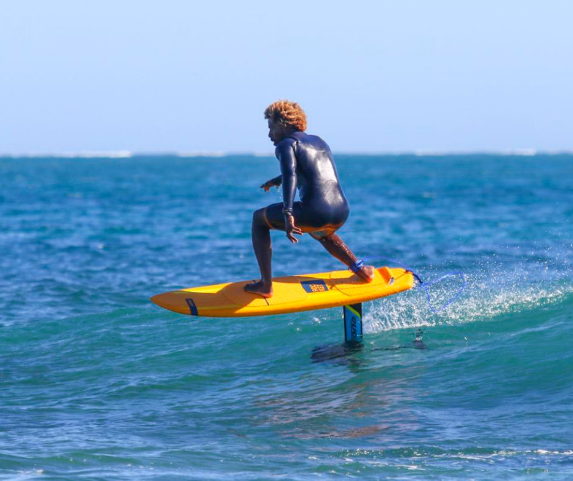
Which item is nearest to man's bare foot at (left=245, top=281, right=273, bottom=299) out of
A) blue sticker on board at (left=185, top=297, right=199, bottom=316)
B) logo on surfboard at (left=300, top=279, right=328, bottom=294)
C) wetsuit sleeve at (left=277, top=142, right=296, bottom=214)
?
logo on surfboard at (left=300, top=279, right=328, bottom=294)

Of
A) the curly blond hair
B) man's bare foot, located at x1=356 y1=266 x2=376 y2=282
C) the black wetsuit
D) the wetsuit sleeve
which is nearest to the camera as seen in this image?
the wetsuit sleeve

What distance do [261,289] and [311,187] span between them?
132 centimetres

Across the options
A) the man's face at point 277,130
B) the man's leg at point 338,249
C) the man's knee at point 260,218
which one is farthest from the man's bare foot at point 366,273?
the man's face at point 277,130

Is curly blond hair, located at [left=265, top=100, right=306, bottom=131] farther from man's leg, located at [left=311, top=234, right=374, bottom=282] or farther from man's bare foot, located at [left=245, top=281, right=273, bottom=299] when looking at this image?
man's bare foot, located at [left=245, top=281, right=273, bottom=299]

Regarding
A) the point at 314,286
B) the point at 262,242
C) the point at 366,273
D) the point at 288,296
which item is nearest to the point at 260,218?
the point at 262,242

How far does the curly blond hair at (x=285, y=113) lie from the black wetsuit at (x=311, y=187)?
0.13 meters

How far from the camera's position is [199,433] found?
7.70 metres

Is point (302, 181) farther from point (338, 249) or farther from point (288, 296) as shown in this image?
point (288, 296)

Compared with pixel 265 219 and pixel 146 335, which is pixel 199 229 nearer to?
pixel 146 335

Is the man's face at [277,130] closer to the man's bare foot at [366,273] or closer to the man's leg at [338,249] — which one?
the man's leg at [338,249]

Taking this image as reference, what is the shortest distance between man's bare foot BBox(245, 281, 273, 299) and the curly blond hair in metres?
1.72

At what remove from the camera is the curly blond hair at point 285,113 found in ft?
28.2

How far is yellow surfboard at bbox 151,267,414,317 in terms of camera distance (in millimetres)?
9094

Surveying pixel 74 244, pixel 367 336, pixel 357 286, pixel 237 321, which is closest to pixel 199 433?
pixel 357 286
